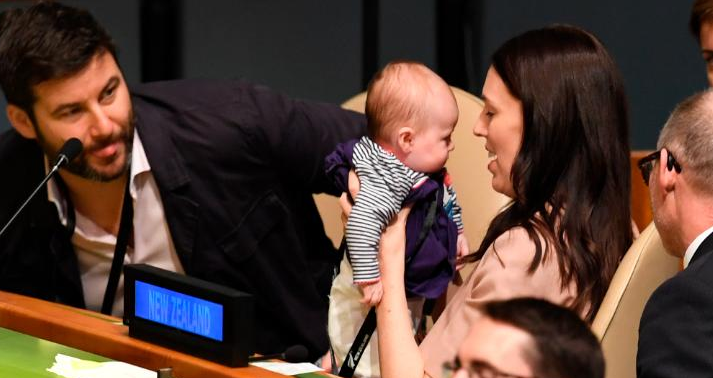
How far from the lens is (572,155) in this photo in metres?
2.06

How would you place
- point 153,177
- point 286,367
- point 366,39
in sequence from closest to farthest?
point 286,367 < point 153,177 < point 366,39

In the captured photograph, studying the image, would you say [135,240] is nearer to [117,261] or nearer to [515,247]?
[117,261]

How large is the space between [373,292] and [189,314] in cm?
62

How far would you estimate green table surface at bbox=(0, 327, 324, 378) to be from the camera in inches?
69.8

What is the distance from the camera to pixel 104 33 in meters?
2.73

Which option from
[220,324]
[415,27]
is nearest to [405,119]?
[220,324]

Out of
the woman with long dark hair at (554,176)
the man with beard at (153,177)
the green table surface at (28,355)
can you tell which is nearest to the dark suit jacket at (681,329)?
the woman with long dark hair at (554,176)

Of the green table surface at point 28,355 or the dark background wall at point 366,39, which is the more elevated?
the green table surface at point 28,355

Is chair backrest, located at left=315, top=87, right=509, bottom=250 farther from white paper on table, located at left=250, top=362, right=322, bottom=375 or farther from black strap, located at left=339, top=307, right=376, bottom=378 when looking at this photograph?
white paper on table, located at left=250, top=362, right=322, bottom=375

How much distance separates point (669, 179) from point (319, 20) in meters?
2.79

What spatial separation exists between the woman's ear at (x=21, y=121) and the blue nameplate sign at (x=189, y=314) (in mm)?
1040

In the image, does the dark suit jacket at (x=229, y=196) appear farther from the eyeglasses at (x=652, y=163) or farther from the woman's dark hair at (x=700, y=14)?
the eyeglasses at (x=652, y=163)

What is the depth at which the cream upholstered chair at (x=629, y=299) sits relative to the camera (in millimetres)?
1929

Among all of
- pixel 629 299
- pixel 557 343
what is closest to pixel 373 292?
pixel 629 299
